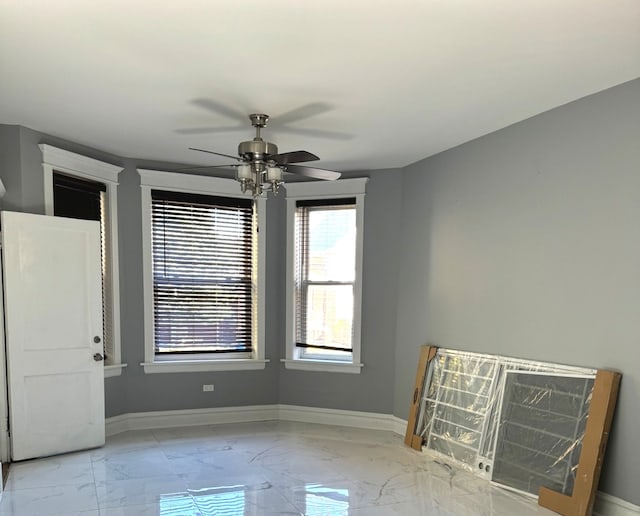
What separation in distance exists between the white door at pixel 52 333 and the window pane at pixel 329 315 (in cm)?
212

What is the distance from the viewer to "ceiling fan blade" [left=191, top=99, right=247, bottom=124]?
3.13 metres

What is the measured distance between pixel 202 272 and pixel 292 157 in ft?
7.65

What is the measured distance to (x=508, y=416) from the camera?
11.4ft

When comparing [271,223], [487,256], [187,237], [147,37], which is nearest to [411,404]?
[487,256]

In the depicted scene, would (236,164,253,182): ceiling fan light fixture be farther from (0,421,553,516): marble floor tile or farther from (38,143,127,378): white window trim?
(0,421,553,516): marble floor tile

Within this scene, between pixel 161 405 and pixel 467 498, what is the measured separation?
10.1 ft

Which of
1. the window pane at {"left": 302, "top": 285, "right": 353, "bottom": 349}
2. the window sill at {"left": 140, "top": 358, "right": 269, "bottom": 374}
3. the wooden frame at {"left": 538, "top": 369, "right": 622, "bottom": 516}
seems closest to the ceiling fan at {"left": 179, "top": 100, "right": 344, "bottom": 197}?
the window pane at {"left": 302, "top": 285, "right": 353, "bottom": 349}

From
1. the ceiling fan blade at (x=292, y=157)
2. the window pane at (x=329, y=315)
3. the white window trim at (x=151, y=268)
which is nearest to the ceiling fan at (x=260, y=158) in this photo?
the ceiling fan blade at (x=292, y=157)

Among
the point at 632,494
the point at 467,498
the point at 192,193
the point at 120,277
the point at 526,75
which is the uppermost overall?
the point at 526,75

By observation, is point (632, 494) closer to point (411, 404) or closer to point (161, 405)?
point (411, 404)

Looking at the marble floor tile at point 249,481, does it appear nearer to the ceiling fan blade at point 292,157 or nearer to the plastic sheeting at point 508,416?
the plastic sheeting at point 508,416

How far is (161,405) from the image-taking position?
479 cm

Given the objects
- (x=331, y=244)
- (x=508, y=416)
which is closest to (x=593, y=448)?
(x=508, y=416)

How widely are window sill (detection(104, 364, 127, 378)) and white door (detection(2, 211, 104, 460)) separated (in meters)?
0.34
